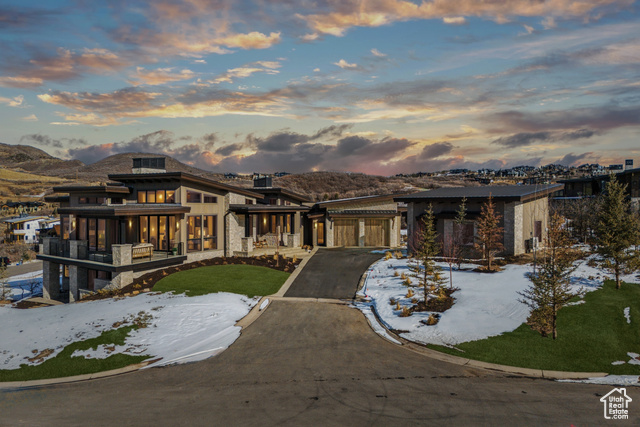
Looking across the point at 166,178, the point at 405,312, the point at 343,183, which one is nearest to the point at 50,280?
the point at 166,178

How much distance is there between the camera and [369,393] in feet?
35.1

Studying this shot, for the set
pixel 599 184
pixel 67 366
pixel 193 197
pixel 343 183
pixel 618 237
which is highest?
pixel 343 183

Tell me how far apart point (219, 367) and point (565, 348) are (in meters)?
12.5

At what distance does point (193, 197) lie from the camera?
93.0 ft

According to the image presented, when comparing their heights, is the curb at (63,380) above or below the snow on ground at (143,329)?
below

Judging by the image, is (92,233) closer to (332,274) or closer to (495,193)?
(332,274)

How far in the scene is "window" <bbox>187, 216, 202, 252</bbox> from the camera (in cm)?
2786

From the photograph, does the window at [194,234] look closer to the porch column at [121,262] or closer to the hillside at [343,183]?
the porch column at [121,262]

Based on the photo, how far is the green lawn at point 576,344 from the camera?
12.7m

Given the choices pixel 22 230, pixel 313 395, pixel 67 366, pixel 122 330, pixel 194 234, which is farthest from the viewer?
pixel 22 230

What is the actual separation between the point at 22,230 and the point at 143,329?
225 ft

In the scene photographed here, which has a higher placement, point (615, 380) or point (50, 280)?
point (50, 280)

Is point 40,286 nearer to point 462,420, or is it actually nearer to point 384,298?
A: point 384,298

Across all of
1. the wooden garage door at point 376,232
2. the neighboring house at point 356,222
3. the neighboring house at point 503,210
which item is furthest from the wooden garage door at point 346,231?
the neighboring house at point 503,210
